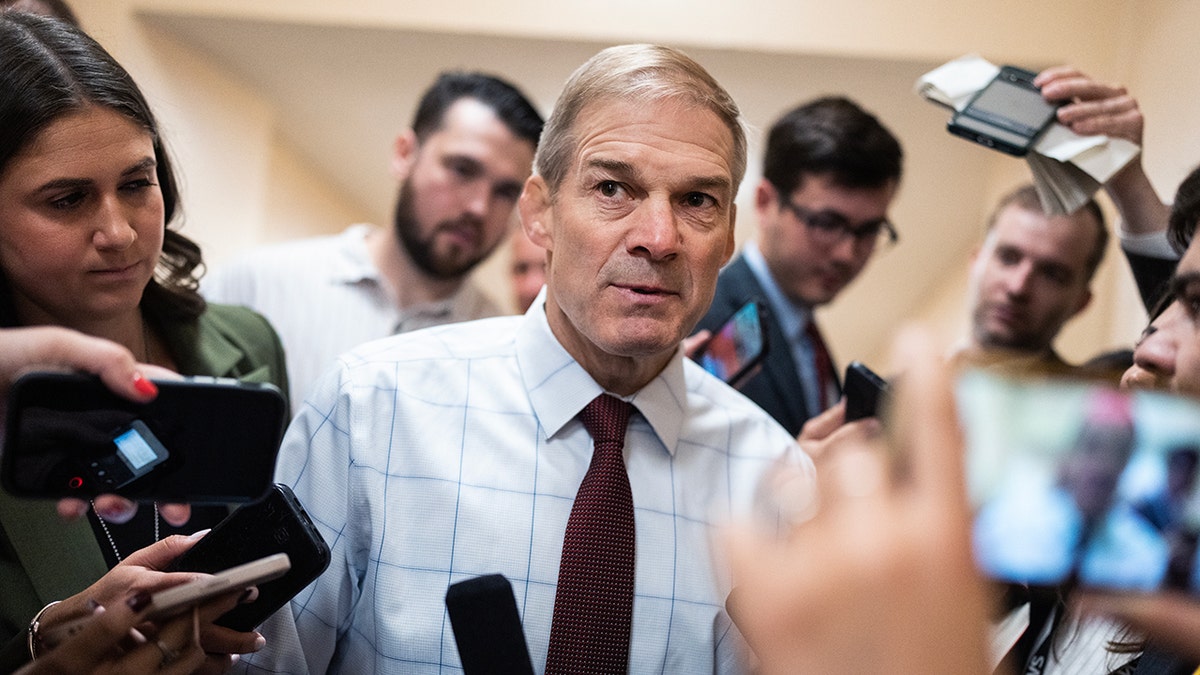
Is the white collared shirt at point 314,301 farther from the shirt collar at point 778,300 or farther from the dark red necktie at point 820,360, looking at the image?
the dark red necktie at point 820,360

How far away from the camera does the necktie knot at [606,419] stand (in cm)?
150

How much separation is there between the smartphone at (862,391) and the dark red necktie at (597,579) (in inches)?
19.3

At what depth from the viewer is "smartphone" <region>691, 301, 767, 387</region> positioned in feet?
6.42

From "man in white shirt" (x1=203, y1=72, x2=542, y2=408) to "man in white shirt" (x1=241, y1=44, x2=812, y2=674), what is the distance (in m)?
1.13

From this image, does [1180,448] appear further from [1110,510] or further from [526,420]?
[526,420]

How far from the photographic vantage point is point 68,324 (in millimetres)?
1464

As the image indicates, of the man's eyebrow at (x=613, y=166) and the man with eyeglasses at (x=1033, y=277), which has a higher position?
the man's eyebrow at (x=613, y=166)

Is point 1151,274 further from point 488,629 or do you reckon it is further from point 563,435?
point 488,629

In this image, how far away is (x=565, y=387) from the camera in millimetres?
1534

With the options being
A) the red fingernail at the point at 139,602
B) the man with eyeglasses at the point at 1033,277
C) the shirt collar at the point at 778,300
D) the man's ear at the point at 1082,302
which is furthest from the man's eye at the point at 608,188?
the man's ear at the point at 1082,302

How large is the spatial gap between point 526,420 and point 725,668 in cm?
Result: 47

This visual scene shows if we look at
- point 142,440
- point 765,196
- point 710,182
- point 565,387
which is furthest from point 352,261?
point 142,440

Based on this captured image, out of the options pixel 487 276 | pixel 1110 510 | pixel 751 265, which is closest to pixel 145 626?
pixel 1110 510

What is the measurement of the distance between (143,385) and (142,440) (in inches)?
2.7
